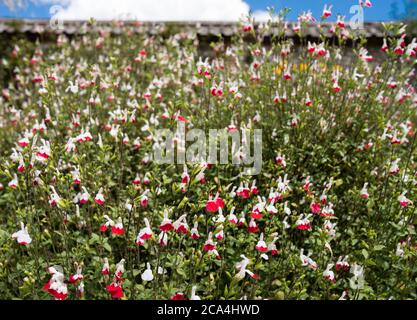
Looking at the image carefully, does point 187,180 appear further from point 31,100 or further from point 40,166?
point 31,100

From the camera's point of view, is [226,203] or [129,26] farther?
[129,26]

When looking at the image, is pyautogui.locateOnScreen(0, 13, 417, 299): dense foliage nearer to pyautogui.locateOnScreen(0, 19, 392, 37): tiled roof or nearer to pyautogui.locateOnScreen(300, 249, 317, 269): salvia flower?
pyautogui.locateOnScreen(300, 249, 317, 269): salvia flower

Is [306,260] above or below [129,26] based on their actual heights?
below

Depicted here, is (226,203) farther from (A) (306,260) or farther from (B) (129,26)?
(B) (129,26)

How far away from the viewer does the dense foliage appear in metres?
2.12

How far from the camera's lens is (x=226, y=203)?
2162mm

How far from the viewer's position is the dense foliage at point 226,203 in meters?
2.12

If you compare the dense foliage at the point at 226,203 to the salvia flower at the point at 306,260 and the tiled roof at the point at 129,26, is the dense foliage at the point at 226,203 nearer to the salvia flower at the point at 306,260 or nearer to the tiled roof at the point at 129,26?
the salvia flower at the point at 306,260

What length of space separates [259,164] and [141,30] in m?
4.09

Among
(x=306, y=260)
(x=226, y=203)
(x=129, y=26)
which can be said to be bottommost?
(x=306, y=260)

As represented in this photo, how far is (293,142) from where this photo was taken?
10.6 ft

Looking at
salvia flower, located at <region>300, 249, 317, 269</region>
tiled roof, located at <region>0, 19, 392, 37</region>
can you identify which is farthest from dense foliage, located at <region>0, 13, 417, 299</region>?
tiled roof, located at <region>0, 19, 392, 37</region>

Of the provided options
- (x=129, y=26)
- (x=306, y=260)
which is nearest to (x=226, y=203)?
(x=306, y=260)
